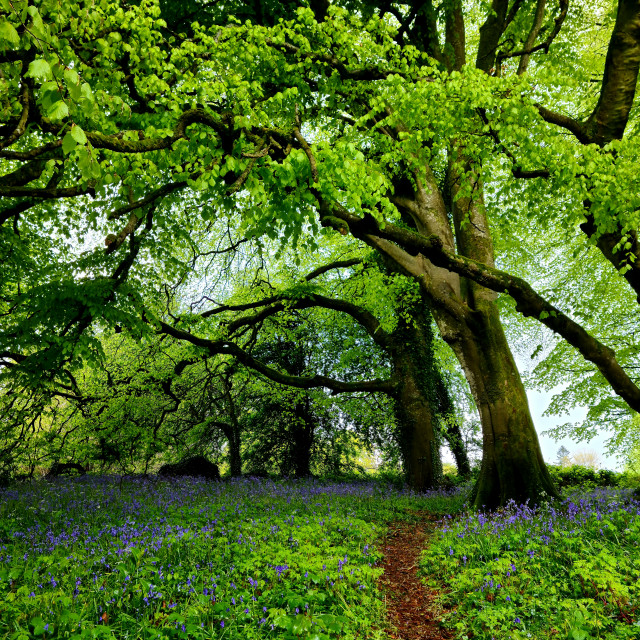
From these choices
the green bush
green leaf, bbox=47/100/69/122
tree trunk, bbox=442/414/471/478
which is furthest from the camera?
tree trunk, bbox=442/414/471/478

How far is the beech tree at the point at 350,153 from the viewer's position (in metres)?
5.83

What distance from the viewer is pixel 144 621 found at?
3.69 meters

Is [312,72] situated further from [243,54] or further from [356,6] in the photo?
[356,6]

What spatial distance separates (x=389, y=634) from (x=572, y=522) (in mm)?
3487

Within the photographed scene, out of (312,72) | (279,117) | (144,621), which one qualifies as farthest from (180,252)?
(144,621)

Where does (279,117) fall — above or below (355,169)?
above

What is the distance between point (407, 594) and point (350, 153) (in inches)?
206

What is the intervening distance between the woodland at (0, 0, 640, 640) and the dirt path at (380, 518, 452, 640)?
0.03 m

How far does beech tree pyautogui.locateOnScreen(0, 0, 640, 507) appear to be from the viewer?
583cm

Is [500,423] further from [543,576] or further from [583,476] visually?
[583,476]

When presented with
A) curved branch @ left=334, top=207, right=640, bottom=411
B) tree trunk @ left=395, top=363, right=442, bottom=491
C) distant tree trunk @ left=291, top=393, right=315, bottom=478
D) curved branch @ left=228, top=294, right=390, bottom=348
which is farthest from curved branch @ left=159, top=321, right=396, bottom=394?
curved branch @ left=334, top=207, right=640, bottom=411

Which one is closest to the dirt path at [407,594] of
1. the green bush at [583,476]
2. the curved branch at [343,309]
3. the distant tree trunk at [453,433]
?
the curved branch at [343,309]

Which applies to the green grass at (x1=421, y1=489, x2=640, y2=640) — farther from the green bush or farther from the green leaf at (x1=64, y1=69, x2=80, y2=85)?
the green bush

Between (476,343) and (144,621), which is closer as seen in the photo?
(144,621)
